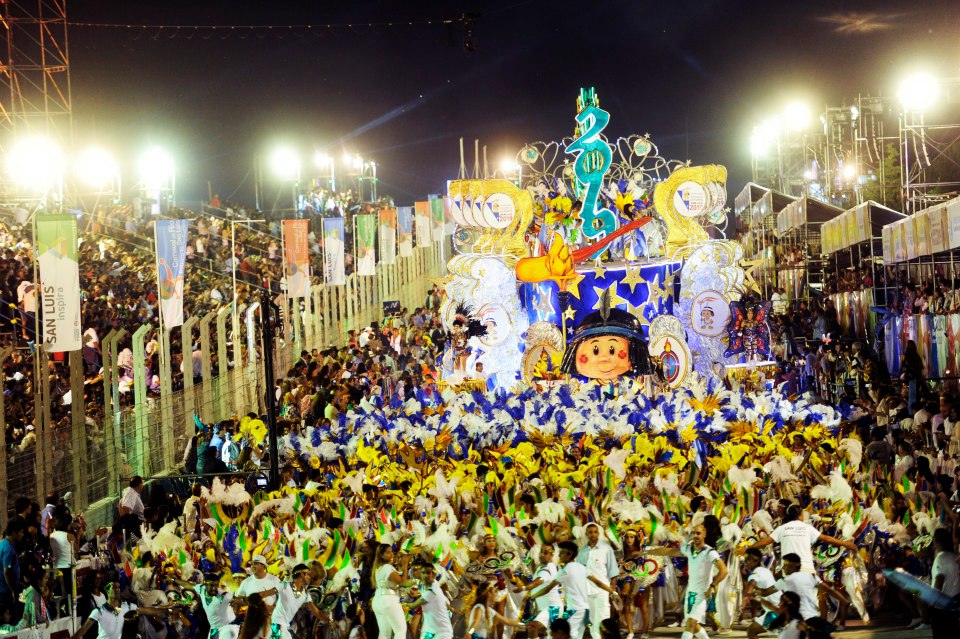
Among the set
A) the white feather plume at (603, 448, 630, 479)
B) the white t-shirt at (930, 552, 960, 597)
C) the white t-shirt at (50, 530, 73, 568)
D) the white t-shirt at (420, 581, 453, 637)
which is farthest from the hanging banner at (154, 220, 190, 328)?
the white t-shirt at (930, 552, 960, 597)

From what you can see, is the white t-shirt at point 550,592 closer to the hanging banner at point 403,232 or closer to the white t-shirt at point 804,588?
the white t-shirt at point 804,588

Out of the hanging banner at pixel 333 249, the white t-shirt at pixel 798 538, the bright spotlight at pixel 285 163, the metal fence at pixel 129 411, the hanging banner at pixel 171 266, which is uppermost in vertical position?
the bright spotlight at pixel 285 163

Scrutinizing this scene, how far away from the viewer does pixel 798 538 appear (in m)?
11.9

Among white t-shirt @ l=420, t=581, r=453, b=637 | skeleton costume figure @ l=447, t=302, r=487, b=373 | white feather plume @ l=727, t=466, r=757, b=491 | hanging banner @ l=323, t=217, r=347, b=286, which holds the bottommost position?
white t-shirt @ l=420, t=581, r=453, b=637

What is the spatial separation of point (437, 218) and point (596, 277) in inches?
690

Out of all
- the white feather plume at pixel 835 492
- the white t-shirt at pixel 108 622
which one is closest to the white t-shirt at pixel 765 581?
the white feather plume at pixel 835 492

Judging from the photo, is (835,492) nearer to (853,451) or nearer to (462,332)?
(853,451)

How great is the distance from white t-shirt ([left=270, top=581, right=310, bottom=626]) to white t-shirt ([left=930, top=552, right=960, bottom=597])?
16.6 feet

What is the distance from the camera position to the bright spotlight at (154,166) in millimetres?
46656

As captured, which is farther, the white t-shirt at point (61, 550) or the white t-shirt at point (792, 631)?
the white t-shirt at point (61, 550)

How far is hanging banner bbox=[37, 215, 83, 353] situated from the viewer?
53.3 ft

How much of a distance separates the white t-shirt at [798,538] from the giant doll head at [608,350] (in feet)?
35.0

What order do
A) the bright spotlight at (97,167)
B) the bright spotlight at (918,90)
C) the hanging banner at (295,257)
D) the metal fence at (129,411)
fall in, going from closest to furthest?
the metal fence at (129,411)
the hanging banner at (295,257)
the bright spotlight at (918,90)
the bright spotlight at (97,167)

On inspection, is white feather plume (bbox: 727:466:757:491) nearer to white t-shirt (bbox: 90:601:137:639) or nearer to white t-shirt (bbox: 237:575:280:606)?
white t-shirt (bbox: 237:575:280:606)
